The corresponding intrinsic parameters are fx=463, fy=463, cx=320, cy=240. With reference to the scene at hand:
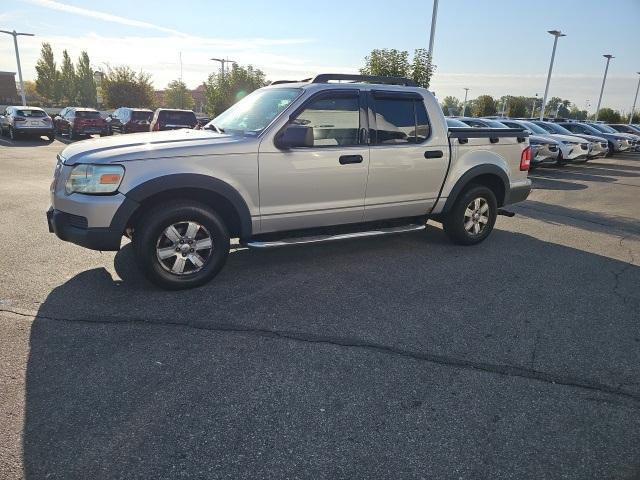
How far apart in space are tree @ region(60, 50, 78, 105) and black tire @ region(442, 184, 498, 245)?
210 feet

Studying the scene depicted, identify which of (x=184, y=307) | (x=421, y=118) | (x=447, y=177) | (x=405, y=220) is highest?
(x=421, y=118)

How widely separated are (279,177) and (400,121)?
1706 mm

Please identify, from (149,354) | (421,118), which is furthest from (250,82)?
(149,354)

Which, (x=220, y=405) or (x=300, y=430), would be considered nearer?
(x=300, y=430)

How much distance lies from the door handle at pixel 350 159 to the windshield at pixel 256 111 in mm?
780

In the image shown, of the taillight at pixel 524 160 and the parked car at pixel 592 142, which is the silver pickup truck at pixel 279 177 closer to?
the taillight at pixel 524 160

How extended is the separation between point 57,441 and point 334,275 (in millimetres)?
3008

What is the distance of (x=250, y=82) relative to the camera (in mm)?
38750

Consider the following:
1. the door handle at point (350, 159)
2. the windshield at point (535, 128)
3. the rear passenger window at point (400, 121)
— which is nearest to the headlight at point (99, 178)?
the door handle at point (350, 159)

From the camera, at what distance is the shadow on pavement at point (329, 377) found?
7.68 feet

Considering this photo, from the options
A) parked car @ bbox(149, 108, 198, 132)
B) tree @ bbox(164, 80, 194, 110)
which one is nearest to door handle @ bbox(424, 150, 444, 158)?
parked car @ bbox(149, 108, 198, 132)

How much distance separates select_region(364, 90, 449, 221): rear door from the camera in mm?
5094

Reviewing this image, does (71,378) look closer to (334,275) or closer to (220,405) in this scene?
(220,405)

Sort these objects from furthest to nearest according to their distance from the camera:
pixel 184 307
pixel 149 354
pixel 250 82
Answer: pixel 250 82, pixel 184 307, pixel 149 354
